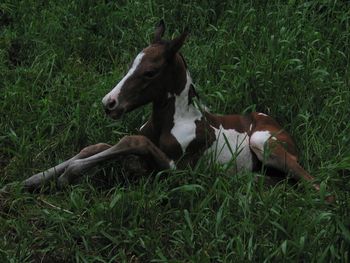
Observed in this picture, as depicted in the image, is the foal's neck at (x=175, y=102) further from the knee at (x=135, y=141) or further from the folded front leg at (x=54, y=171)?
the folded front leg at (x=54, y=171)

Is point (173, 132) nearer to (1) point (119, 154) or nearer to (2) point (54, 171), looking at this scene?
(1) point (119, 154)

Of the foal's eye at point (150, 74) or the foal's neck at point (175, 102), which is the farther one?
the foal's neck at point (175, 102)

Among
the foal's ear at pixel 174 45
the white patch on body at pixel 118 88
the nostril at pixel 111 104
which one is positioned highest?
the foal's ear at pixel 174 45

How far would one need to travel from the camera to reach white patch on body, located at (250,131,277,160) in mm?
5535

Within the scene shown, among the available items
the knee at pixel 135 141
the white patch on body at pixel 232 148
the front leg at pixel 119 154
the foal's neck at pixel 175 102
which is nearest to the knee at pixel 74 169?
the front leg at pixel 119 154

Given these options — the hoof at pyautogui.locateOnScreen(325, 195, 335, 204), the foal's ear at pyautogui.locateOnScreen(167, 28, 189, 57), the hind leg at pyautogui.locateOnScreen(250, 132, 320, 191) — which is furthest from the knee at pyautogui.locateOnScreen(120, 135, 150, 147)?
the hoof at pyautogui.locateOnScreen(325, 195, 335, 204)

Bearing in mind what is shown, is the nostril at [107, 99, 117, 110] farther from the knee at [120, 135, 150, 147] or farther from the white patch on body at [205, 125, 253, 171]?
the white patch on body at [205, 125, 253, 171]

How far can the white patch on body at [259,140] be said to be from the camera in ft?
18.2

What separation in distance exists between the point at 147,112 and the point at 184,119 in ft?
2.06

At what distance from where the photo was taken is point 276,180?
553 centimetres

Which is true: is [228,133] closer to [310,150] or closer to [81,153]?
[310,150]

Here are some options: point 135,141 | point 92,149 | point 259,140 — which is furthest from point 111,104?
point 259,140

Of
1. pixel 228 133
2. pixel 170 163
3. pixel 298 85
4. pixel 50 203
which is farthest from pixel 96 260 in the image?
pixel 298 85

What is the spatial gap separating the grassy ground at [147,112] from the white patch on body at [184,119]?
1.19 feet
